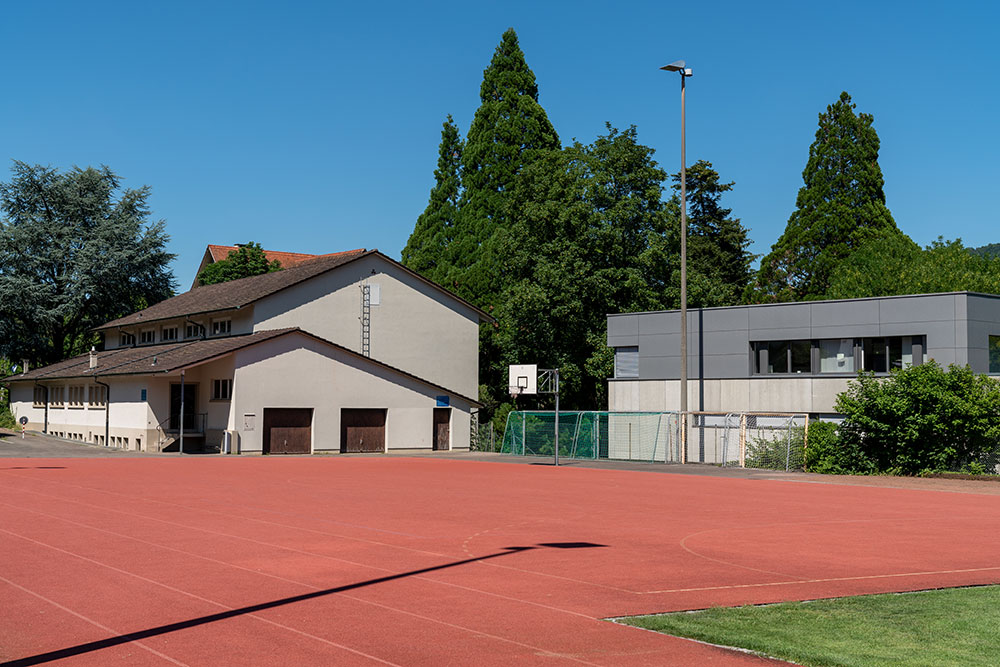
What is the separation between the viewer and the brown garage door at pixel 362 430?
5306 cm

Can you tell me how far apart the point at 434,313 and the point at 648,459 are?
1970 centimetres

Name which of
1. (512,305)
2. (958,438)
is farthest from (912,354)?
(512,305)

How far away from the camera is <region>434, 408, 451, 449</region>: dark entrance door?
186 feet

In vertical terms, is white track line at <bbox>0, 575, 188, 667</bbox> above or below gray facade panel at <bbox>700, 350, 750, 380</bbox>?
below

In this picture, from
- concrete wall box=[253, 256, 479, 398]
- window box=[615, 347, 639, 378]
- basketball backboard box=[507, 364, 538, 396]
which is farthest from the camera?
concrete wall box=[253, 256, 479, 398]

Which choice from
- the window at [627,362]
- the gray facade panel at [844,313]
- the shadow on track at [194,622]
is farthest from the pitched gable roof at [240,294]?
the shadow on track at [194,622]

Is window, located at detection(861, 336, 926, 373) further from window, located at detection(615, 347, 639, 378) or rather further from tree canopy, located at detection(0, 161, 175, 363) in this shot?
tree canopy, located at detection(0, 161, 175, 363)

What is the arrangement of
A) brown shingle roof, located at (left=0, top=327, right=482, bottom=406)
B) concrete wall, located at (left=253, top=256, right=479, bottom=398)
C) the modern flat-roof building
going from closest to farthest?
the modern flat-roof building
brown shingle roof, located at (left=0, top=327, right=482, bottom=406)
concrete wall, located at (left=253, top=256, right=479, bottom=398)

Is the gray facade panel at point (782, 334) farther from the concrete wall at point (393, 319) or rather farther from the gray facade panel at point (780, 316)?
the concrete wall at point (393, 319)

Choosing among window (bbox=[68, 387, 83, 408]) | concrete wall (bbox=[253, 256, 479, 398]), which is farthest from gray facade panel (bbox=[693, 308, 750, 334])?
window (bbox=[68, 387, 83, 408])

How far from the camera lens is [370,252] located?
57812 mm

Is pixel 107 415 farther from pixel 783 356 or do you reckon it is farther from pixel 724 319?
pixel 783 356

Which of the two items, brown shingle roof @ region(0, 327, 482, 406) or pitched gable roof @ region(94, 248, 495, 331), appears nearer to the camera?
brown shingle roof @ region(0, 327, 482, 406)

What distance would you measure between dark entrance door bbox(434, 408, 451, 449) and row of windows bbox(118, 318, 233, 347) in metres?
12.2
